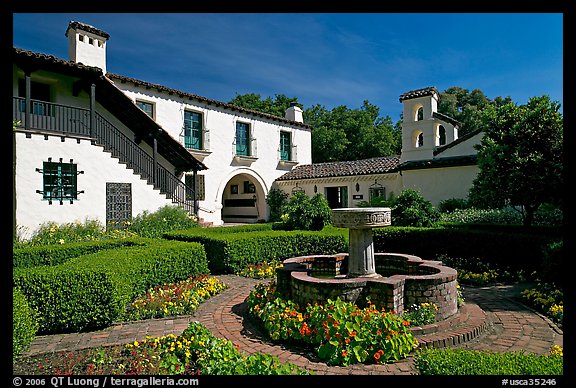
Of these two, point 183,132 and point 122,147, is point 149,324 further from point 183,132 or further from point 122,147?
point 183,132

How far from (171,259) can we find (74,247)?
2.59m

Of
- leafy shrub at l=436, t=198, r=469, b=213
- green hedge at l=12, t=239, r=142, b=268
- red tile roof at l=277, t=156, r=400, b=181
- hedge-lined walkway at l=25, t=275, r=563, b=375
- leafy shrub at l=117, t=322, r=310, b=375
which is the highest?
red tile roof at l=277, t=156, r=400, b=181

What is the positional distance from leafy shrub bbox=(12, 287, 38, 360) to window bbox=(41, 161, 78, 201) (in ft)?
27.0

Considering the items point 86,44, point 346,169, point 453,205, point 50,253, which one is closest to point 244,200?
point 346,169

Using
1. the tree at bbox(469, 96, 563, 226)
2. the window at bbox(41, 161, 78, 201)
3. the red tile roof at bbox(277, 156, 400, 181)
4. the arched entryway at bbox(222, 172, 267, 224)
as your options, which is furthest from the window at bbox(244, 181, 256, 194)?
the tree at bbox(469, 96, 563, 226)

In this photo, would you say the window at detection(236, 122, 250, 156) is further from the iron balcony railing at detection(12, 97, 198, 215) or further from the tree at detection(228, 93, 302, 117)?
the tree at detection(228, 93, 302, 117)

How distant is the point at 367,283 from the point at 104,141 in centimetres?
1270

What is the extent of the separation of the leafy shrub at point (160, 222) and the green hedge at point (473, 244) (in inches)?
310

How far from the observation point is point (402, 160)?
19.0 meters

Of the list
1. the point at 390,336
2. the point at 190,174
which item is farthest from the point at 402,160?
the point at 390,336

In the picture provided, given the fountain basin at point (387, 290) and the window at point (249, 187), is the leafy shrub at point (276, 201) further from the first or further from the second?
the fountain basin at point (387, 290)

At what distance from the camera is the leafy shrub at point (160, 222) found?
13.1 metres

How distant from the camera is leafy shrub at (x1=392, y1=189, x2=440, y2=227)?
38.2 feet
